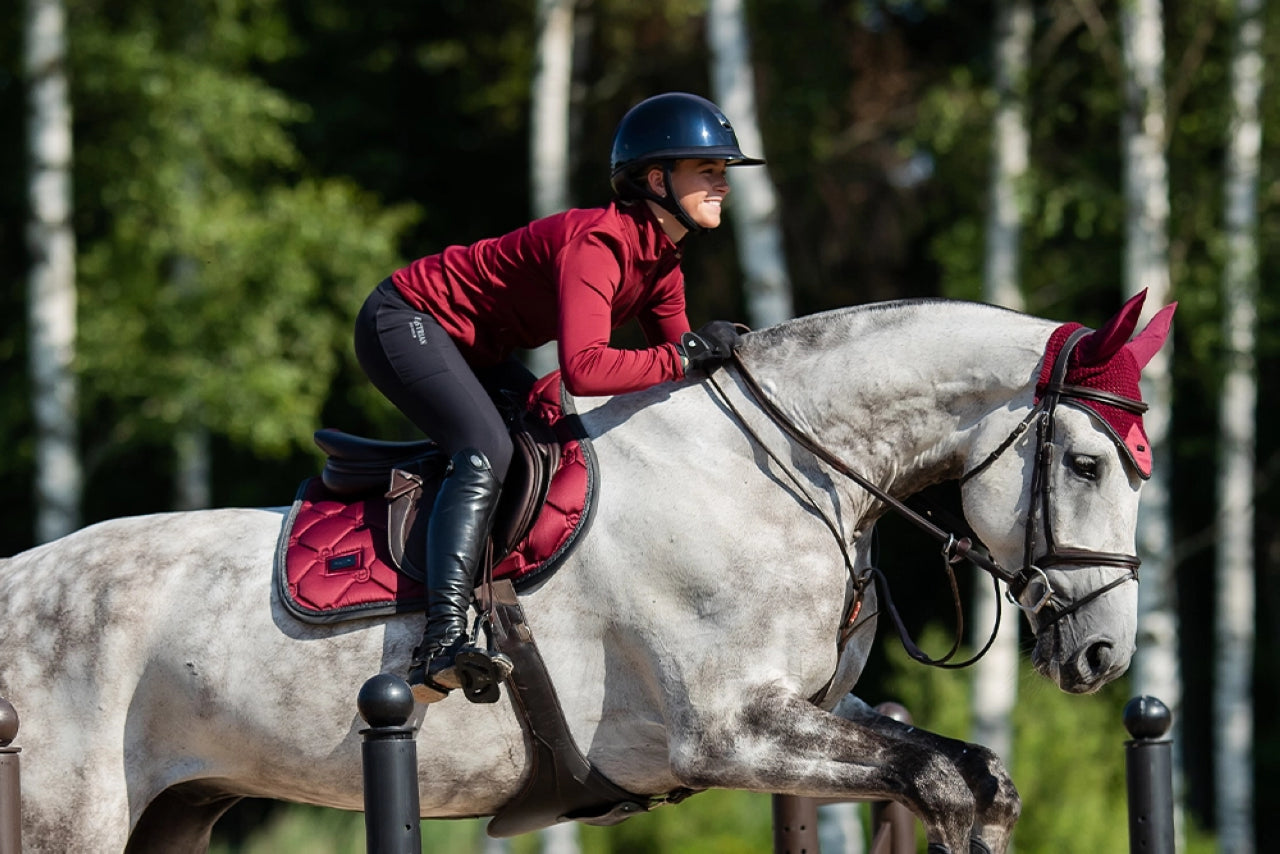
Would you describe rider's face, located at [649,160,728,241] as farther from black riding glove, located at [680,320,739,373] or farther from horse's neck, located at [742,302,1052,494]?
horse's neck, located at [742,302,1052,494]

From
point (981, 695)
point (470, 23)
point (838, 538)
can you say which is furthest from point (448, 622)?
point (470, 23)

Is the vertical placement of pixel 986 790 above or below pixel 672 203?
below

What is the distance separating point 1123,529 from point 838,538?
748 mm

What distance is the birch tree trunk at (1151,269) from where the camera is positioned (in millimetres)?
11375

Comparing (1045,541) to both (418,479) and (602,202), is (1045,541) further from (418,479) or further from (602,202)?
(602,202)

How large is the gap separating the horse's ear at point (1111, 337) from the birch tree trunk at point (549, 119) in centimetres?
937

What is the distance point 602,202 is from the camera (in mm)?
17516

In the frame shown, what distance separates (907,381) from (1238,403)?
381 inches

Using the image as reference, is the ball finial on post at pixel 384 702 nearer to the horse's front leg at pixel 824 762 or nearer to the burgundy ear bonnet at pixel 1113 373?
the horse's front leg at pixel 824 762

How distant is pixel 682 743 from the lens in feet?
A: 14.1

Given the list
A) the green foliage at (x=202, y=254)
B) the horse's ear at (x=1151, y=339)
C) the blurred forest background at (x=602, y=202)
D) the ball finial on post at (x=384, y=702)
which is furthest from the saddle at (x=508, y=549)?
the green foliage at (x=202, y=254)

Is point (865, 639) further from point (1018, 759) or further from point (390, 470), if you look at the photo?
point (1018, 759)

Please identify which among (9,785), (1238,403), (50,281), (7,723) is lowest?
(9,785)

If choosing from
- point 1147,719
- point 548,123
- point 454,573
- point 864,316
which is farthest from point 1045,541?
point 548,123
